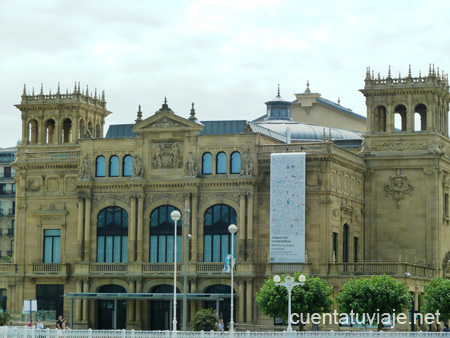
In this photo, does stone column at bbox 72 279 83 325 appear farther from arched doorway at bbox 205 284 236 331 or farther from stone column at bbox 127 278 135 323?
arched doorway at bbox 205 284 236 331

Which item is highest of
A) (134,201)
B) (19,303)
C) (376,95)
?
(376,95)

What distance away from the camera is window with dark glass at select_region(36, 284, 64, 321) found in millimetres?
94812

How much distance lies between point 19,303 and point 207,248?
53.4 ft

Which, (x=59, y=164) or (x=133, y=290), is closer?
(x=133, y=290)

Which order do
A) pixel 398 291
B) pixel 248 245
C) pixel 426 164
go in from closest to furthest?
1. pixel 398 291
2. pixel 248 245
3. pixel 426 164

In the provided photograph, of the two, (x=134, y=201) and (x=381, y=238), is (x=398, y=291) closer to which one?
(x=381, y=238)

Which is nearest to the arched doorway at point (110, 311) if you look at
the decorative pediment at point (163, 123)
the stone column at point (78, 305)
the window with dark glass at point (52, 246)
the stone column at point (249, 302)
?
the stone column at point (78, 305)

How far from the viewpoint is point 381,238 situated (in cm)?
9556

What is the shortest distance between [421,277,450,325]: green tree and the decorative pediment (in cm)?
2151

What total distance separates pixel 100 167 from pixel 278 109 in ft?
70.6

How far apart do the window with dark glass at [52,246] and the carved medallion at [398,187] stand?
84.7 feet

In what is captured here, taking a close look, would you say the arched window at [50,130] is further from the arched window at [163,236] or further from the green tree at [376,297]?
the green tree at [376,297]

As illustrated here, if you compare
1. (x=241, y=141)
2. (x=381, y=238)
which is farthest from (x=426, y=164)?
(x=241, y=141)

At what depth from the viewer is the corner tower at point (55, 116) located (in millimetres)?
101062
